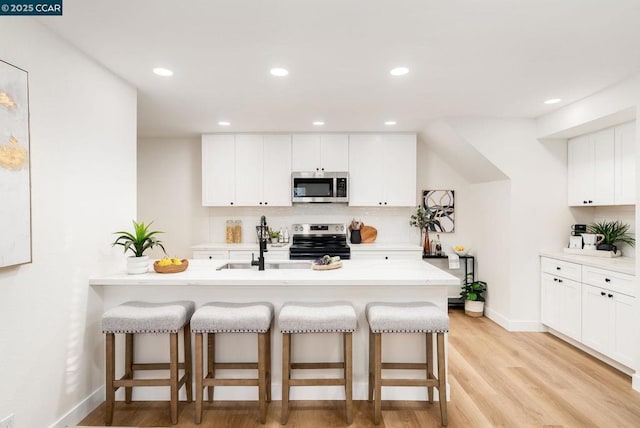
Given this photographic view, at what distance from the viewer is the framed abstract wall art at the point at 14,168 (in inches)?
68.9

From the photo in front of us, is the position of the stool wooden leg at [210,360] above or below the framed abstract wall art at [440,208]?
below

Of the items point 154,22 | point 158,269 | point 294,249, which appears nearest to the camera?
point 154,22

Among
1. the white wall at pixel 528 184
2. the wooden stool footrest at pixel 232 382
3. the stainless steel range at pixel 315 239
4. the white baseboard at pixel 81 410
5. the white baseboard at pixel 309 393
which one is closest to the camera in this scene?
the white baseboard at pixel 81 410

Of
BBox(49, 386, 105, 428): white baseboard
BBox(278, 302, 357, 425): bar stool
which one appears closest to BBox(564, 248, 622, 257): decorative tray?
BBox(278, 302, 357, 425): bar stool

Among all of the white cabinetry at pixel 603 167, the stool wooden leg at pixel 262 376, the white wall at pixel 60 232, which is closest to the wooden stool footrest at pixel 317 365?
the stool wooden leg at pixel 262 376

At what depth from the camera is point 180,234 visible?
17.2 feet

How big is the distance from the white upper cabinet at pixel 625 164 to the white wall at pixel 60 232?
447 centimetres

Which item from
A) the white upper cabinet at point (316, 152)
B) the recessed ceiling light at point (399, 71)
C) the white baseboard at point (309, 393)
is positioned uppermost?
the recessed ceiling light at point (399, 71)

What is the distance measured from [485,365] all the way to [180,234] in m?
4.21

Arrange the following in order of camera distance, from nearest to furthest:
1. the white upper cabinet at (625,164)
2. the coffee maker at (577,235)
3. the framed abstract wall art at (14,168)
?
the framed abstract wall art at (14,168)
the white upper cabinet at (625,164)
the coffee maker at (577,235)

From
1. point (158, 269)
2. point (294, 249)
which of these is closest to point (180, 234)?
point (294, 249)

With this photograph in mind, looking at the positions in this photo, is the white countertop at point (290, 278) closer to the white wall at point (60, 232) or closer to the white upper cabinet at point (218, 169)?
the white wall at point (60, 232)

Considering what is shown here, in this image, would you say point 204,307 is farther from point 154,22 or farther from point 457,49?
point 457,49

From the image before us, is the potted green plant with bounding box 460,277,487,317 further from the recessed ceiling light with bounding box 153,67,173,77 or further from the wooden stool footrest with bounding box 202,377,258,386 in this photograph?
the recessed ceiling light with bounding box 153,67,173,77
